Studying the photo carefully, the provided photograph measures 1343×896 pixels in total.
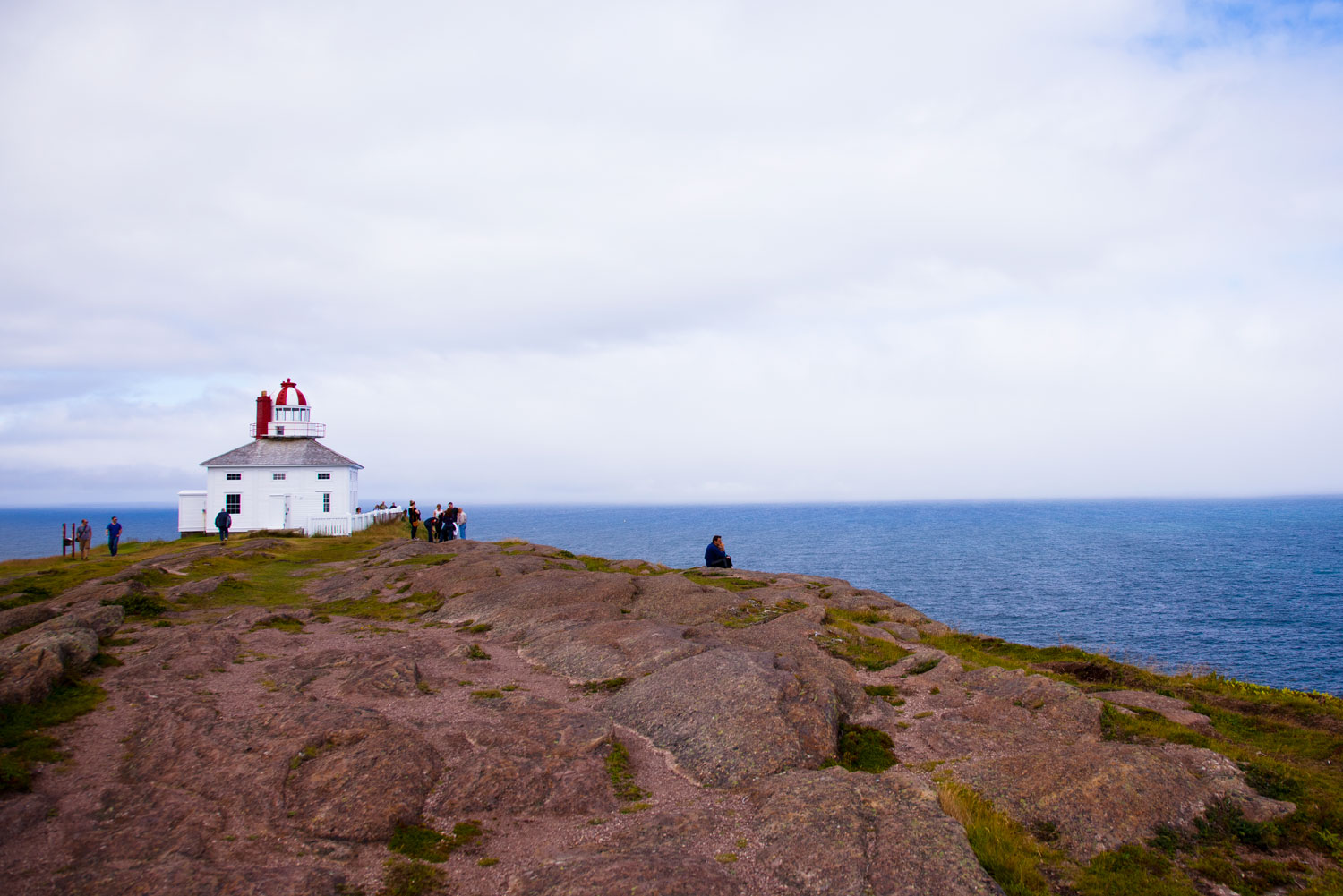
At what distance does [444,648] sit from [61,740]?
9739mm

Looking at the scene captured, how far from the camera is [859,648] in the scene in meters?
22.5

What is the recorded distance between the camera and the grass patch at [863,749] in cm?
1429

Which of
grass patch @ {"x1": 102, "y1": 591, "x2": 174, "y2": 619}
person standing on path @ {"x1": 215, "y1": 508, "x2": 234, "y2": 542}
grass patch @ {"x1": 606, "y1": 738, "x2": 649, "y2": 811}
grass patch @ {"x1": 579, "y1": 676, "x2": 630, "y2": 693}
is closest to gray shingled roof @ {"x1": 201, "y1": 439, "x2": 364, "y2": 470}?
person standing on path @ {"x1": 215, "y1": 508, "x2": 234, "y2": 542}

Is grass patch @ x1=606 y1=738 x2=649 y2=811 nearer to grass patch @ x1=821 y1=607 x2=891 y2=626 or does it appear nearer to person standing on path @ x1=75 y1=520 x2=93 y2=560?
grass patch @ x1=821 y1=607 x2=891 y2=626

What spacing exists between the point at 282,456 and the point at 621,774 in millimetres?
56805

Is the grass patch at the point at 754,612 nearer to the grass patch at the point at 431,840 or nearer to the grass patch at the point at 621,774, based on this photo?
the grass patch at the point at 621,774

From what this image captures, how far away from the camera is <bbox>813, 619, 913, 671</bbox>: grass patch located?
21219 millimetres

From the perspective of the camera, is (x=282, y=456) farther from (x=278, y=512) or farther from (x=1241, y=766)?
(x=1241, y=766)

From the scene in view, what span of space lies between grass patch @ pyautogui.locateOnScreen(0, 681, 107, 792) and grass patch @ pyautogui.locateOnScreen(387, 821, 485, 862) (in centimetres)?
626

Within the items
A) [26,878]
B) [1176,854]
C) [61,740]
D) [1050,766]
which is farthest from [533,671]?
[1176,854]

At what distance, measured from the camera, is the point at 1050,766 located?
1297 centimetres

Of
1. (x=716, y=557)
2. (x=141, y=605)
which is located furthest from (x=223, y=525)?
(x=716, y=557)

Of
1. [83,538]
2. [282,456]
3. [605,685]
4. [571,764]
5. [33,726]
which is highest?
[282,456]

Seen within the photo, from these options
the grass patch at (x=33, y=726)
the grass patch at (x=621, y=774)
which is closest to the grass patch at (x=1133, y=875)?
the grass patch at (x=621, y=774)
